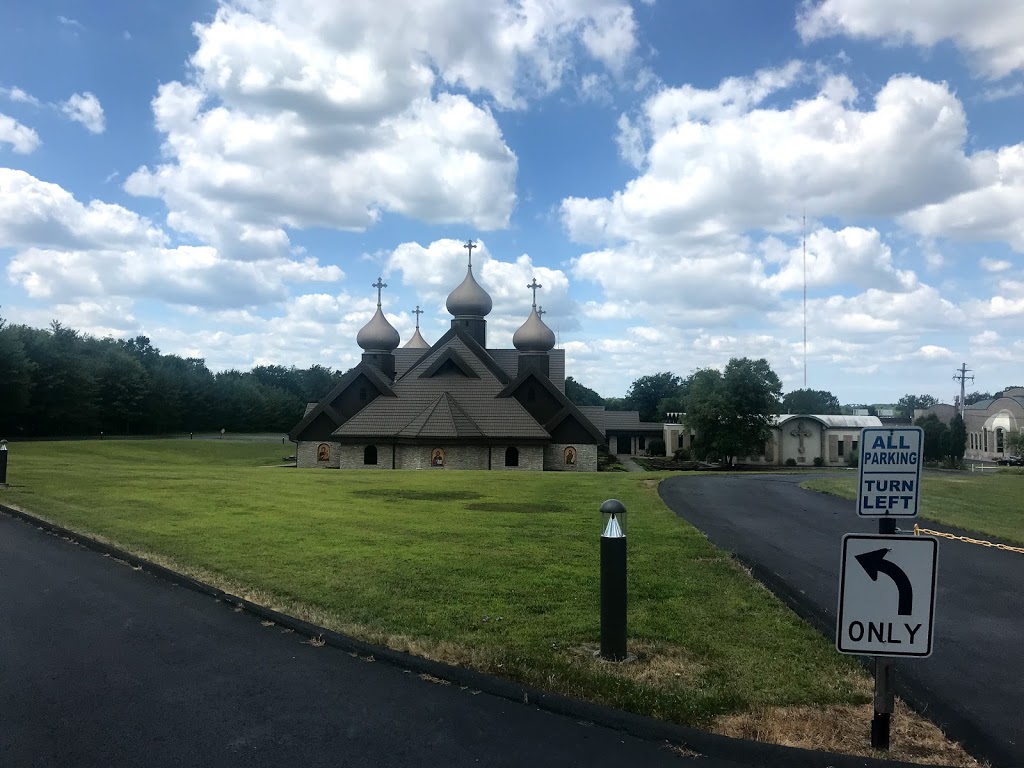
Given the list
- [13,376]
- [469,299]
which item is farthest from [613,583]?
[13,376]

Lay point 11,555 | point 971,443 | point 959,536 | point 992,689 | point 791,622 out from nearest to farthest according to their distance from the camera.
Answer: point 992,689 < point 791,622 < point 11,555 < point 959,536 < point 971,443

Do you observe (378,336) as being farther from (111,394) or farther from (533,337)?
(111,394)

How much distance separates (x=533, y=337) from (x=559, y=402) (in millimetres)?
5266

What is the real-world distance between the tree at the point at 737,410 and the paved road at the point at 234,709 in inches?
2309

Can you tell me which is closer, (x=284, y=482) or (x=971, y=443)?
(x=284, y=482)

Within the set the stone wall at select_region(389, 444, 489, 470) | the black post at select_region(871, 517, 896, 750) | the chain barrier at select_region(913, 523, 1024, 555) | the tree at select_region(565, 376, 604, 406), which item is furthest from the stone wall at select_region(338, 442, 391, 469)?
the tree at select_region(565, 376, 604, 406)

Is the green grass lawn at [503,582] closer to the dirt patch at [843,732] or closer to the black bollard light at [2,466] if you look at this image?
the dirt patch at [843,732]

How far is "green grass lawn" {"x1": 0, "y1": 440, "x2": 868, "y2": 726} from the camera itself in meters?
5.70

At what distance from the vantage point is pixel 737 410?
206 feet

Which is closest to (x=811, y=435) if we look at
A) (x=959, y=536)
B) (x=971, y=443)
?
A: (x=971, y=443)

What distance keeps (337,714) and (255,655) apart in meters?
1.46

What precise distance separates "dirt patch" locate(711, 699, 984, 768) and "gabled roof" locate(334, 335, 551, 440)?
118 ft

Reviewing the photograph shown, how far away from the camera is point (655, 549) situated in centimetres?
1095

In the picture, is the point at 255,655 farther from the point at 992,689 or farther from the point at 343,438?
the point at 343,438
